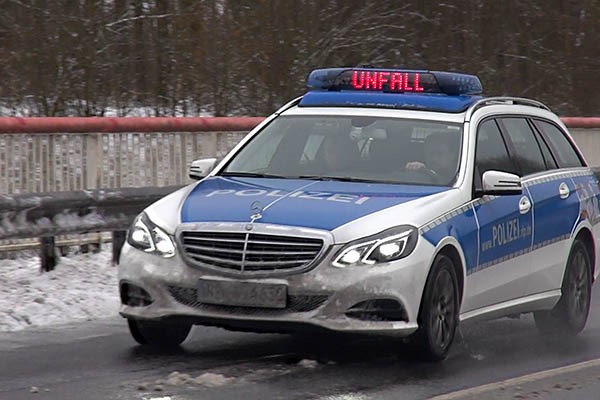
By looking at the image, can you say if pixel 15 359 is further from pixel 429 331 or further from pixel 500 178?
pixel 500 178

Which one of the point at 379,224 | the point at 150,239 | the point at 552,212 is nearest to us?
the point at 379,224

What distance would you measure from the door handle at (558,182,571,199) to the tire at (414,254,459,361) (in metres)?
1.85

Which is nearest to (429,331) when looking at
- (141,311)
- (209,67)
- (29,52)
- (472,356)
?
(472,356)

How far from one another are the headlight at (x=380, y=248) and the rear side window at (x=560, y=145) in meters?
2.80

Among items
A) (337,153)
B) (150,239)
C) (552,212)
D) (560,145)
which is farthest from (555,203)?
(150,239)

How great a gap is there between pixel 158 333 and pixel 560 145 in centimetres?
357

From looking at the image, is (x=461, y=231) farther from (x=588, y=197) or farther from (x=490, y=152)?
(x=588, y=197)

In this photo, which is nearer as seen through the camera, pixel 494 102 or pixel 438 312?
pixel 438 312

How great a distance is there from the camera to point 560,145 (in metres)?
10.6

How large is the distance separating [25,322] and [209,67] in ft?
36.1

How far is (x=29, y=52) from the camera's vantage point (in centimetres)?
1839

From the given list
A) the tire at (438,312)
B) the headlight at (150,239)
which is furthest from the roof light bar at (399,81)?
the headlight at (150,239)

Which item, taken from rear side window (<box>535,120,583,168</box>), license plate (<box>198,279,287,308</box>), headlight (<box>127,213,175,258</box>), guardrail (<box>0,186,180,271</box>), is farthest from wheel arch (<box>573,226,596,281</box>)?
guardrail (<box>0,186,180,271</box>)

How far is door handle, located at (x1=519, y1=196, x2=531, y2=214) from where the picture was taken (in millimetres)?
9227
